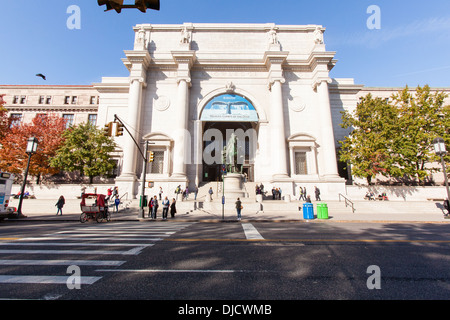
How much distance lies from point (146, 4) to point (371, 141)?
29225 mm

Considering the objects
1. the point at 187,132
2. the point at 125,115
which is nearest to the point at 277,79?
the point at 187,132

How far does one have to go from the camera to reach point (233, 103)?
101ft

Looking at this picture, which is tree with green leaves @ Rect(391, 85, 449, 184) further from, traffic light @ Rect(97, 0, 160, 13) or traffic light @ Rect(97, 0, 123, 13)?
traffic light @ Rect(97, 0, 123, 13)

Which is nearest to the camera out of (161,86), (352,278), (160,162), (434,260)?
(352,278)

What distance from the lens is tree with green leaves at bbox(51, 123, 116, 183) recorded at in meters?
26.8

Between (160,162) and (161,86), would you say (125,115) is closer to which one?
(161,86)

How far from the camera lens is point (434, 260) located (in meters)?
5.11

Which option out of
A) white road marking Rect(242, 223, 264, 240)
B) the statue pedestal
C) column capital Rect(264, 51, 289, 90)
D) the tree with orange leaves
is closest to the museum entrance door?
the statue pedestal

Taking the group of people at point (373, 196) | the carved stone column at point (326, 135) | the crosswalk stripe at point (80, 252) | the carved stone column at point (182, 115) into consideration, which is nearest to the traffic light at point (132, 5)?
the crosswalk stripe at point (80, 252)

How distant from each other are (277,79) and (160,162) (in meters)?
20.7

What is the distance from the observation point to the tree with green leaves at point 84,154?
26766mm

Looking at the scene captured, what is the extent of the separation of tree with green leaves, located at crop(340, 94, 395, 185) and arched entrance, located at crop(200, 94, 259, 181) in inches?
527

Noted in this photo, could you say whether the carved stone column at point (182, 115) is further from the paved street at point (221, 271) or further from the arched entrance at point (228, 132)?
the paved street at point (221, 271)

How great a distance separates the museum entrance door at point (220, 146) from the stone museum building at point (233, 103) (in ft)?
0.82
